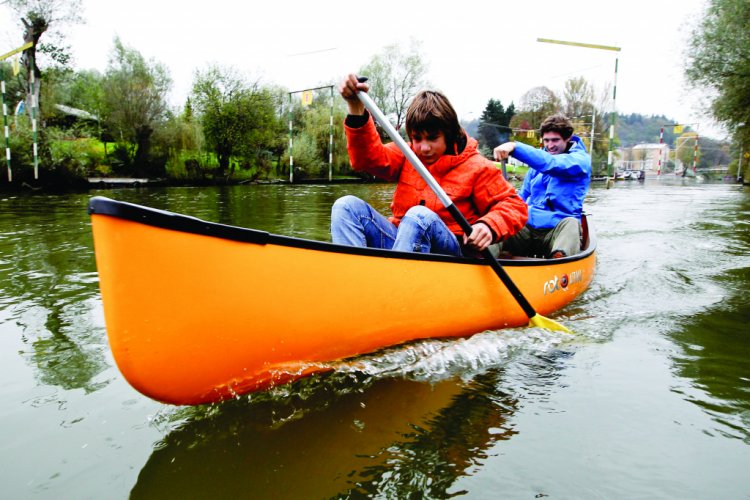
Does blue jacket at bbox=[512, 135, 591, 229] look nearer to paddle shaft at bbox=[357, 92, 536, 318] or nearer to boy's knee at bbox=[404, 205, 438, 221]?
paddle shaft at bbox=[357, 92, 536, 318]

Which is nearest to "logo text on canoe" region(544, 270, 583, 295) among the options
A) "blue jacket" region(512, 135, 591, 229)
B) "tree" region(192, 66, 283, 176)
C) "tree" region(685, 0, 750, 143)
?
"blue jacket" region(512, 135, 591, 229)

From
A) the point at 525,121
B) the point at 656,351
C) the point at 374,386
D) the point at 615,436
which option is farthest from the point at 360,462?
the point at 525,121

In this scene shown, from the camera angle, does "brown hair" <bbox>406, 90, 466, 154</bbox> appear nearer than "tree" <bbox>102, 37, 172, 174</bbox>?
Yes

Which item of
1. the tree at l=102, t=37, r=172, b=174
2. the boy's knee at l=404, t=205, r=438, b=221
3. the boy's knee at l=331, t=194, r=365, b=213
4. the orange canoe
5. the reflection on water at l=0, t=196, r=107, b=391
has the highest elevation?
the tree at l=102, t=37, r=172, b=174

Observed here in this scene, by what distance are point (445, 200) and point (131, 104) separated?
24.4 meters

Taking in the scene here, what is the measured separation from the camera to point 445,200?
8.71ft

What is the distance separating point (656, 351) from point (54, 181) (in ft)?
58.6

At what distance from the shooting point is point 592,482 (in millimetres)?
1716

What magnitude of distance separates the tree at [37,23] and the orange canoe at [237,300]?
2221cm

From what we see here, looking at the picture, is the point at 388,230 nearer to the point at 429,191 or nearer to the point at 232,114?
the point at 429,191

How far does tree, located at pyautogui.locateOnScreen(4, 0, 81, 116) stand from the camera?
19.9 meters

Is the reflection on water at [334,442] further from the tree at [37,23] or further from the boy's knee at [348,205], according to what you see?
the tree at [37,23]

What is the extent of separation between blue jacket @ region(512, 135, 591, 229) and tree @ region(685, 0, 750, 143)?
52.8 ft

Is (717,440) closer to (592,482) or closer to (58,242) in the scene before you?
(592,482)
